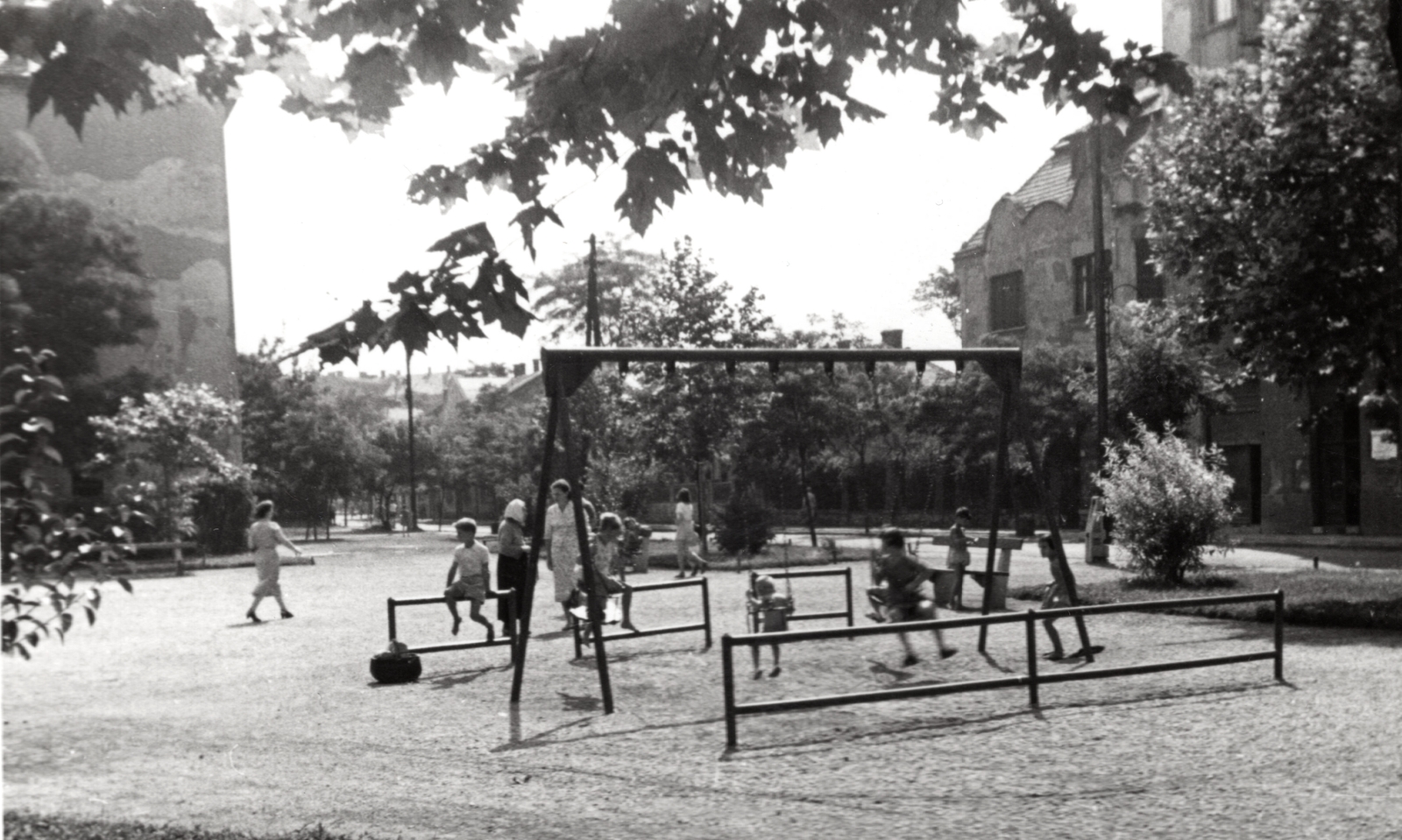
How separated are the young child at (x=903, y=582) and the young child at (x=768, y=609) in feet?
3.27

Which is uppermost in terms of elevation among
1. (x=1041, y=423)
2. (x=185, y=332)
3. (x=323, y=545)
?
Answer: (x=185, y=332)

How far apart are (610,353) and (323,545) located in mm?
44750

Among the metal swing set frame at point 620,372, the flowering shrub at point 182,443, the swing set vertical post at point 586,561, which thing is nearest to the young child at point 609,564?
the metal swing set frame at point 620,372

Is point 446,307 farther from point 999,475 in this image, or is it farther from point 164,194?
point 164,194

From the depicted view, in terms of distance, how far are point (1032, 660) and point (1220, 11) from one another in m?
32.3

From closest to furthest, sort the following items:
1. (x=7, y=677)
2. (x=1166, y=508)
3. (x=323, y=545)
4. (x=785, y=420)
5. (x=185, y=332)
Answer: (x=7, y=677) → (x=1166, y=508) → (x=785, y=420) → (x=185, y=332) → (x=323, y=545)

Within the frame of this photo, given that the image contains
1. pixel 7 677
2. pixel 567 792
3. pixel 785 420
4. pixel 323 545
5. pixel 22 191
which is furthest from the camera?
pixel 323 545

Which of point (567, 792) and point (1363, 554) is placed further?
point (1363, 554)

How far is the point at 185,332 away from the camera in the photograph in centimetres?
3900

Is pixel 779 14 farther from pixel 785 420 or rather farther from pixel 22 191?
pixel 785 420

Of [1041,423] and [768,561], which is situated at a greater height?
[1041,423]

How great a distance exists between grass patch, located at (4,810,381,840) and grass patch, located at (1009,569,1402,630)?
1104cm

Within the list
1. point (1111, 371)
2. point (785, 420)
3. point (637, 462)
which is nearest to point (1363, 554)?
point (1111, 371)

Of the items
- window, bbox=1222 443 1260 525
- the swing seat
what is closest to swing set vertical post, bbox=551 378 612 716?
the swing seat
